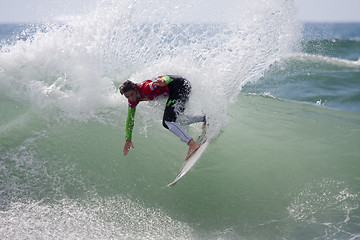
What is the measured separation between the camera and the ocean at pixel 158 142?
13.5 feet

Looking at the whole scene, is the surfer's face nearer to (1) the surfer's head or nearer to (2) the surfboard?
(1) the surfer's head

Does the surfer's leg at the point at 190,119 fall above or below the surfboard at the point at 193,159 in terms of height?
above

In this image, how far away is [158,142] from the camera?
5.78m

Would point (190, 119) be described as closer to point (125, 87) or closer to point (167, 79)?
point (167, 79)

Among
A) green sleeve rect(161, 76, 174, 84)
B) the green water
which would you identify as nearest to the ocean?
the green water

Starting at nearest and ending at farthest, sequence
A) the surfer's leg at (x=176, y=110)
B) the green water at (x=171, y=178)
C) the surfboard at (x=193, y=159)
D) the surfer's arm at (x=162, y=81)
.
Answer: the green water at (x=171, y=178) → the surfer's arm at (x=162, y=81) → the surfboard at (x=193, y=159) → the surfer's leg at (x=176, y=110)

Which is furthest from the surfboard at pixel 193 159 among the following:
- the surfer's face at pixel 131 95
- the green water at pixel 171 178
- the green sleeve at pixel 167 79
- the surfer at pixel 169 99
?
the surfer's face at pixel 131 95

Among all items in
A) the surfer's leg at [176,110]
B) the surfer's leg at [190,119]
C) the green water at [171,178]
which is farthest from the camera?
the surfer's leg at [190,119]

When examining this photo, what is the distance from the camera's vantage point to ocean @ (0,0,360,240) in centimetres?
411

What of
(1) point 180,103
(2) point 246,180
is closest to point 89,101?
(1) point 180,103

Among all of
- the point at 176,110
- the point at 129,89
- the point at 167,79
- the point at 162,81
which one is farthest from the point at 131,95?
the point at 176,110

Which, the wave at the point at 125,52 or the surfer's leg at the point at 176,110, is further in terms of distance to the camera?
the wave at the point at 125,52

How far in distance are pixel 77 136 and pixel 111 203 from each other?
5.74 ft

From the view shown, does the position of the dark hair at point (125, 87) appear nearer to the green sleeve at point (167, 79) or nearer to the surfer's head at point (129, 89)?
the surfer's head at point (129, 89)
